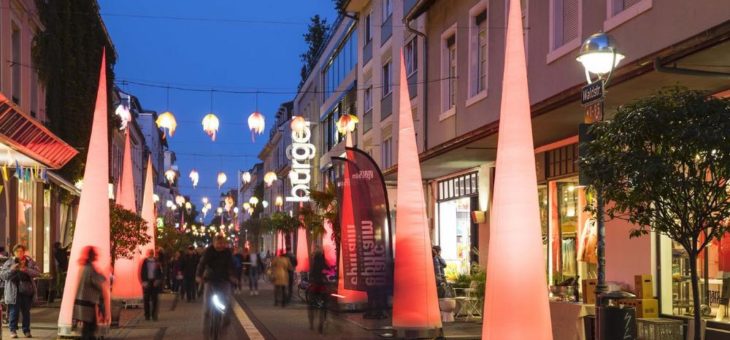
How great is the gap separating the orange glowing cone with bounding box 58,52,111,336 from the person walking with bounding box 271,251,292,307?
38.3 feet

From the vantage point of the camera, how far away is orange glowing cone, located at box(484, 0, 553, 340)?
363 inches

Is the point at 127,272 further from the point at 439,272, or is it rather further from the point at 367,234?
the point at 367,234

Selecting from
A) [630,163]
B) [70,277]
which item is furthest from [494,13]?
[630,163]

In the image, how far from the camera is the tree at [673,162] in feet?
29.6

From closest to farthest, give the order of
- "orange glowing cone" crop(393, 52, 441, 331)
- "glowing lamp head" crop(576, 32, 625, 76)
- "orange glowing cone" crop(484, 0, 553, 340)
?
"orange glowing cone" crop(484, 0, 553, 340) < "glowing lamp head" crop(576, 32, 625, 76) < "orange glowing cone" crop(393, 52, 441, 331)

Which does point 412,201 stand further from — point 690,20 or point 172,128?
point 172,128

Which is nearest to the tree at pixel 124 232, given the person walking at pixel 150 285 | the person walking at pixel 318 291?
the person walking at pixel 150 285

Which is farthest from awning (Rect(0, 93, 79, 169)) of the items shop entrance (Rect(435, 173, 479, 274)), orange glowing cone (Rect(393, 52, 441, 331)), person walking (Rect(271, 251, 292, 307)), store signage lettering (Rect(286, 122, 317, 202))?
store signage lettering (Rect(286, 122, 317, 202))

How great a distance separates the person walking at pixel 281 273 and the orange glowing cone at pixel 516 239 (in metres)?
18.4

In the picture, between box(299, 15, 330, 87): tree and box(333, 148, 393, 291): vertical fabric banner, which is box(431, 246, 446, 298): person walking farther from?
box(299, 15, 330, 87): tree

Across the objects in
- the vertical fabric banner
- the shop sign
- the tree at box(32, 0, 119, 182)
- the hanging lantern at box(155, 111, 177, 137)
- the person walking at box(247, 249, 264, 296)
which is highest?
the tree at box(32, 0, 119, 182)

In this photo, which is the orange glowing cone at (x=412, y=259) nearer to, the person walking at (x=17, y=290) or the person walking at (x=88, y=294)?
the person walking at (x=88, y=294)

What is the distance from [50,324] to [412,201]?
28.5 ft

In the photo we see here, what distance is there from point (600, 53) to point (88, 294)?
793cm
